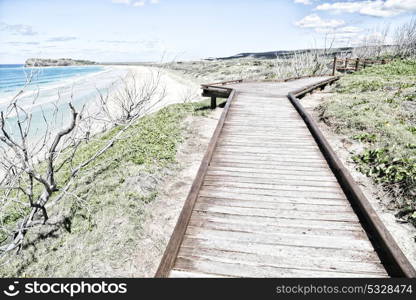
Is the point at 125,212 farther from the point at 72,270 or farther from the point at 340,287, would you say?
the point at 340,287

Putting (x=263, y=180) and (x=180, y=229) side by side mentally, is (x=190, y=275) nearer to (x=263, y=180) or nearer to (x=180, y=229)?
(x=180, y=229)

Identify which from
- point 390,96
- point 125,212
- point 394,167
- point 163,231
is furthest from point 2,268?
point 390,96

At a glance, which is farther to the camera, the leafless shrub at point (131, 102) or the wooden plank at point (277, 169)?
the leafless shrub at point (131, 102)

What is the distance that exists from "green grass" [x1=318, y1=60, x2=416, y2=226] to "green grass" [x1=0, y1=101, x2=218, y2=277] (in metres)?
5.21

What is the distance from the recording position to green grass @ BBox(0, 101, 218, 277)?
5145mm

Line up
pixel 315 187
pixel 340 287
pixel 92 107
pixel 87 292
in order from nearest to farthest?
pixel 340 287
pixel 87 292
pixel 315 187
pixel 92 107

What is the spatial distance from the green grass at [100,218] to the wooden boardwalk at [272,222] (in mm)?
1967

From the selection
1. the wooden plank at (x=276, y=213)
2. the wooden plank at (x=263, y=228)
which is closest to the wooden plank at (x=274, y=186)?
the wooden plank at (x=276, y=213)

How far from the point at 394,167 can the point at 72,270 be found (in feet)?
23.0

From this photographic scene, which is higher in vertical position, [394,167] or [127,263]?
[394,167]

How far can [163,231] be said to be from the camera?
5.68 metres

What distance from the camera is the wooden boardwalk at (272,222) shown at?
3.19m

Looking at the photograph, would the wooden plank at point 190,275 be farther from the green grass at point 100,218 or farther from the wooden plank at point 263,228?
the green grass at point 100,218

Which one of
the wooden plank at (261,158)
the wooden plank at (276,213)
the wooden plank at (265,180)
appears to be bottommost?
the wooden plank at (276,213)
